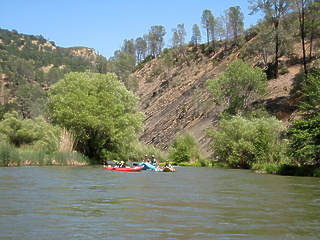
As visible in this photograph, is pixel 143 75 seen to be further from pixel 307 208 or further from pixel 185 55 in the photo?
pixel 307 208

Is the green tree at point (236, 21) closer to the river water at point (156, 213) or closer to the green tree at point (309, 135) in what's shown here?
the green tree at point (309, 135)

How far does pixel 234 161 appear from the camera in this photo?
1704 inches

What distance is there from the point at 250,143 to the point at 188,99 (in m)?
42.5

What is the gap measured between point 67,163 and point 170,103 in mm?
48588

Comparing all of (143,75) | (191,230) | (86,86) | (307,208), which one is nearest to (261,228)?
(191,230)

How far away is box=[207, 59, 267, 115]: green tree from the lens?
5628 cm

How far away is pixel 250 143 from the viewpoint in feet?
136

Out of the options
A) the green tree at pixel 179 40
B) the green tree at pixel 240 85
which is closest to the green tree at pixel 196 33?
the green tree at pixel 179 40

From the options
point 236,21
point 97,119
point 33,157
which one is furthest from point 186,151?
point 236,21

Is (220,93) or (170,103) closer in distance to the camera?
(220,93)

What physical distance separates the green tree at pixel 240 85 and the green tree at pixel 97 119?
1460 cm

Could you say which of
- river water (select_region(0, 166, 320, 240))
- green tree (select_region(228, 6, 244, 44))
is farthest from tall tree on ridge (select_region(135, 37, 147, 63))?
river water (select_region(0, 166, 320, 240))

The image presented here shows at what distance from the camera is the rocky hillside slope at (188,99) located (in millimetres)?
60312

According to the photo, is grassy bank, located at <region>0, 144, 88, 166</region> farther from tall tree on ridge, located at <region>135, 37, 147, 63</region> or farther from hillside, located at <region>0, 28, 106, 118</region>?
tall tree on ridge, located at <region>135, 37, 147, 63</region>
